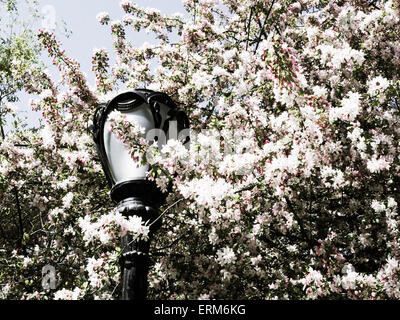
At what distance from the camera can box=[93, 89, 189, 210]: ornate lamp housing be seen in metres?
2.48

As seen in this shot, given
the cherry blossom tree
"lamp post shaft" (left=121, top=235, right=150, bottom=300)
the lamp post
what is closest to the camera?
"lamp post shaft" (left=121, top=235, right=150, bottom=300)

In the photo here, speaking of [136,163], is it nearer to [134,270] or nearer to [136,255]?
[136,255]

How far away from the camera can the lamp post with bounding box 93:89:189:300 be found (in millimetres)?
2381

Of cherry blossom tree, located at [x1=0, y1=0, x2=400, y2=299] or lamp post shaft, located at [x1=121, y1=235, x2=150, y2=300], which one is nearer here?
lamp post shaft, located at [x1=121, y1=235, x2=150, y2=300]

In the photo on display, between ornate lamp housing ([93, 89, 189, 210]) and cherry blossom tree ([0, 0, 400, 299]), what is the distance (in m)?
0.12

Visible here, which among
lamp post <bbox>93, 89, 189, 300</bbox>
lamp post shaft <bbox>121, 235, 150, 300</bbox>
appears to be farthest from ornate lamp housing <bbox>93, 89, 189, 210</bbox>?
lamp post shaft <bbox>121, 235, 150, 300</bbox>

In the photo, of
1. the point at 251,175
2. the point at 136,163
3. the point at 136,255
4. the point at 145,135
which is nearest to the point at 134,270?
the point at 136,255

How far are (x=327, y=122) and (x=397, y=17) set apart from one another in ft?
8.22

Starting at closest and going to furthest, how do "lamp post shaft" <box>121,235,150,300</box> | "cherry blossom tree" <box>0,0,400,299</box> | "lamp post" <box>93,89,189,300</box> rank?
"lamp post shaft" <box>121,235,150,300</box> < "lamp post" <box>93,89,189,300</box> < "cherry blossom tree" <box>0,0,400,299</box>

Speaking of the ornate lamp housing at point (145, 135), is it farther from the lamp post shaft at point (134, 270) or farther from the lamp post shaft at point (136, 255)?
the lamp post shaft at point (134, 270)

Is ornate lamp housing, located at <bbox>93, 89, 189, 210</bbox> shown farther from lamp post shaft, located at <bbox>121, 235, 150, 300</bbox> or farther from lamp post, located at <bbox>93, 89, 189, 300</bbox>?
lamp post shaft, located at <bbox>121, 235, 150, 300</bbox>

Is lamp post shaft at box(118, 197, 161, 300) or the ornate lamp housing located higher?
the ornate lamp housing

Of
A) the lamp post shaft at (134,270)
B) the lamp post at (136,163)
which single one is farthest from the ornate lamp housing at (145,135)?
the lamp post shaft at (134,270)

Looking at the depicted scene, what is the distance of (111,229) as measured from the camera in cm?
271
